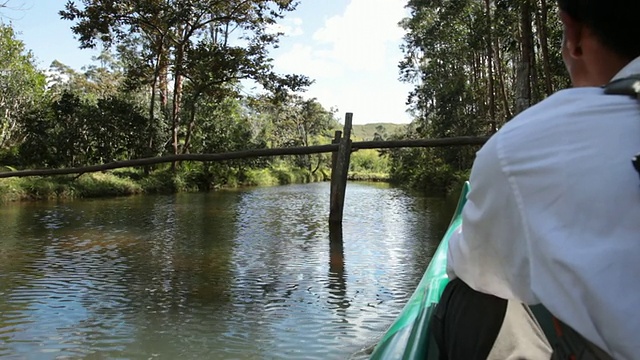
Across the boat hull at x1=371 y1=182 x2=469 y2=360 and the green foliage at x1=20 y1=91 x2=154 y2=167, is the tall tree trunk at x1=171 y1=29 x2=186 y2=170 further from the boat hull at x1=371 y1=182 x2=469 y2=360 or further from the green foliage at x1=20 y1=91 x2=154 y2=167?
the boat hull at x1=371 y1=182 x2=469 y2=360

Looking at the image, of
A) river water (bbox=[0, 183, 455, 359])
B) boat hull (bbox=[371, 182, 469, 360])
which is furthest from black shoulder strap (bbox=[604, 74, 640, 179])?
river water (bbox=[0, 183, 455, 359])

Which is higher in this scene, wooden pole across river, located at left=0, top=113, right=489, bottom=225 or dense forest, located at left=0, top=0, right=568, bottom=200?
dense forest, located at left=0, top=0, right=568, bottom=200

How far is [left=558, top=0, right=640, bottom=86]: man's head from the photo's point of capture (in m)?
0.75

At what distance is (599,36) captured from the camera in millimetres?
775

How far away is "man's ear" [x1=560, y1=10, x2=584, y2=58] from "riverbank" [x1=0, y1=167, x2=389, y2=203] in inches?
389

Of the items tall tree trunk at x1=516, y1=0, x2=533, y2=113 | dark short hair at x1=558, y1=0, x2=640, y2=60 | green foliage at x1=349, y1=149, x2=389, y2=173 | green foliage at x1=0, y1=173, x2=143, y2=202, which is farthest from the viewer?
green foliage at x1=349, y1=149, x2=389, y2=173

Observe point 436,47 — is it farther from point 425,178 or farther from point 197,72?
point 197,72

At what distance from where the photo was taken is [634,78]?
683mm

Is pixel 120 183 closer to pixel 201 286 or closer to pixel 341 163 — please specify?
pixel 341 163

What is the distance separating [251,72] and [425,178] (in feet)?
32.2

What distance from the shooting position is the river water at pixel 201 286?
3844 millimetres

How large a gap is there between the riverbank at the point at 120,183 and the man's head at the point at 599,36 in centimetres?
989

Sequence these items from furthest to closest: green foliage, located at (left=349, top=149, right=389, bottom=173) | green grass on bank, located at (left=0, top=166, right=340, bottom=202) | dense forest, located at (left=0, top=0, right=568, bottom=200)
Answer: green foliage, located at (left=349, top=149, right=389, bottom=173) < dense forest, located at (left=0, top=0, right=568, bottom=200) < green grass on bank, located at (left=0, top=166, right=340, bottom=202)

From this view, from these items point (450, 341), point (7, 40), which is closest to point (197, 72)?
point (7, 40)
